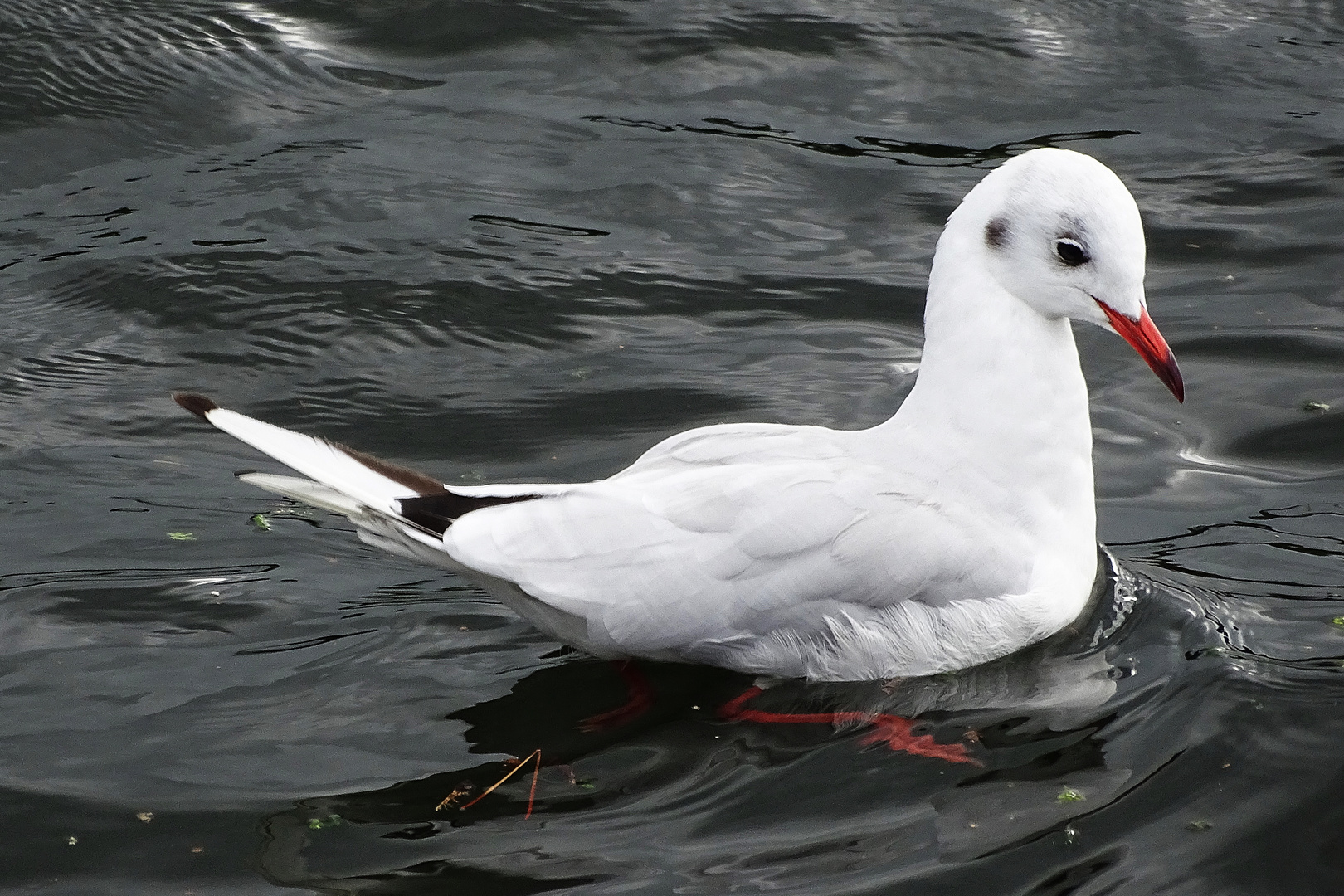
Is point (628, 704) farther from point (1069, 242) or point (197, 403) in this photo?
point (1069, 242)

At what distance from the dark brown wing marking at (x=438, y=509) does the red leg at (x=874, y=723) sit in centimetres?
89

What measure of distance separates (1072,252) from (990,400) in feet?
1.56

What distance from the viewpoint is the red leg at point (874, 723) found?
4.32 m

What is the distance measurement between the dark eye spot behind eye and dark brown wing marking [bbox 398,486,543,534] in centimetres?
158

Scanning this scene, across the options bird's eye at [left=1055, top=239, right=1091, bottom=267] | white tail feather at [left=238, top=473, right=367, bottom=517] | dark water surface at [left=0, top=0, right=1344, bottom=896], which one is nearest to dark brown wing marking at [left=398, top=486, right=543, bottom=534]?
white tail feather at [left=238, top=473, right=367, bottom=517]

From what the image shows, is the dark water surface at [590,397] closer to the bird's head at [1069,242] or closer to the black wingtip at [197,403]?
the black wingtip at [197,403]

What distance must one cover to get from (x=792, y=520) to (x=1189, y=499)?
1.94m

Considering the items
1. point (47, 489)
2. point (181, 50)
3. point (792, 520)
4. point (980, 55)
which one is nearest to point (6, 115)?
point (181, 50)

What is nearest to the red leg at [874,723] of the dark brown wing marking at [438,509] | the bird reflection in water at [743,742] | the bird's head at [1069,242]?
the bird reflection in water at [743,742]

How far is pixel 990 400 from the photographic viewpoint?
4.66m

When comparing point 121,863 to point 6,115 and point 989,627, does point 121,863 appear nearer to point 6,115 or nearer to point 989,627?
point 989,627

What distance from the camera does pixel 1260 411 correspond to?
6227mm

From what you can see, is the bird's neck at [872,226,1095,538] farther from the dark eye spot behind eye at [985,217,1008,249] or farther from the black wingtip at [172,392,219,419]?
the black wingtip at [172,392,219,419]

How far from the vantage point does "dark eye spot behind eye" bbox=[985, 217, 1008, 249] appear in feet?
15.0
